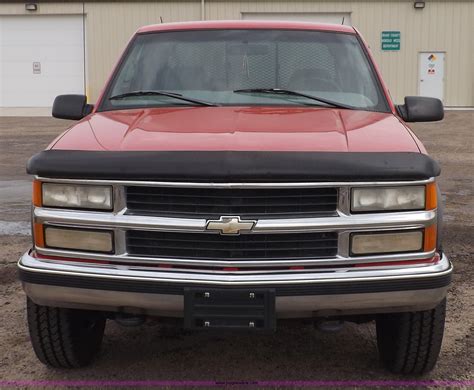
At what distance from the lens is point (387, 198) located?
2740 mm

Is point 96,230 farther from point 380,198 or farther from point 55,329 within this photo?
point 380,198

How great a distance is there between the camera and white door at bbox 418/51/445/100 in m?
25.7

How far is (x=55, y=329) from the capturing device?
315cm

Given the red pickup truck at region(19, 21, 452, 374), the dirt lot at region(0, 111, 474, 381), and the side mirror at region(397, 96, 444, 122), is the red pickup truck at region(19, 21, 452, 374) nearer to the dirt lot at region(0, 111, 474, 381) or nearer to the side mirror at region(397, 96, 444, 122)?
Answer: the dirt lot at region(0, 111, 474, 381)

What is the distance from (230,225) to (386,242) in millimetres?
679

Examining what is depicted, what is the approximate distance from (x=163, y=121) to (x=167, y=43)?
120cm

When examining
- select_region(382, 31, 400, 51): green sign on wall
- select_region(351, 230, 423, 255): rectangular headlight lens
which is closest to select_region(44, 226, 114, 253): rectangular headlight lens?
select_region(351, 230, 423, 255): rectangular headlight lens

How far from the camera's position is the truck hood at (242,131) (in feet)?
9.30

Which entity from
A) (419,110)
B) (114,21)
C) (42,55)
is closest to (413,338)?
(419,110)

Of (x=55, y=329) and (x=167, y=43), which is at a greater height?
(x=167, y=43)

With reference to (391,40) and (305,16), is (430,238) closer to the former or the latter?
(305,16)

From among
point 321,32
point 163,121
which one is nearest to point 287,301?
point 163,121

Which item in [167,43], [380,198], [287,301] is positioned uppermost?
[167,43]

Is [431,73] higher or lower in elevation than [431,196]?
higher
